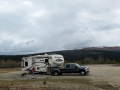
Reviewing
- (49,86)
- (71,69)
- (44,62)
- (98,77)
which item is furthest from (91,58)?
(49,86)

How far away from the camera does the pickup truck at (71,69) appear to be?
32.4m

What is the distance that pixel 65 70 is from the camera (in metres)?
33.4

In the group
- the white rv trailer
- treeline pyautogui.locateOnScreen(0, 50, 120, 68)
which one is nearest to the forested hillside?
treeline pyautogui.locateOnScreen(0, 50, 120, 68)

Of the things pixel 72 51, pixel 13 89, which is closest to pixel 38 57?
pixel 13 89

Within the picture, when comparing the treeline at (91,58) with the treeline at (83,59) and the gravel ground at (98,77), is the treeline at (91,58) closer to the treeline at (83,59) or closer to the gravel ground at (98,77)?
the treeline at (83,59)

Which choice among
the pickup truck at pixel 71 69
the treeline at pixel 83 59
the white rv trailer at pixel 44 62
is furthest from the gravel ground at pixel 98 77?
the treeline at pixel 83 59

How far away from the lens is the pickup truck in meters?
32.4

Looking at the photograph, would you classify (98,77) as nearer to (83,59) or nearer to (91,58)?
(83,59)

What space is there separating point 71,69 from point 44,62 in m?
4.84

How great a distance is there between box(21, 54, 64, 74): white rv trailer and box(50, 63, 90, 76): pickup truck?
1142mm

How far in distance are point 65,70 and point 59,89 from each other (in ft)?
52.5

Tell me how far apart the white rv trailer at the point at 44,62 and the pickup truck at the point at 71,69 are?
3.75 ft

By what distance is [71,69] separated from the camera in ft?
108

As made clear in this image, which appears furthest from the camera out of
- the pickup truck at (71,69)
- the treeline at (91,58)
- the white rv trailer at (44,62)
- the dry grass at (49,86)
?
the treeline at (91,58)
